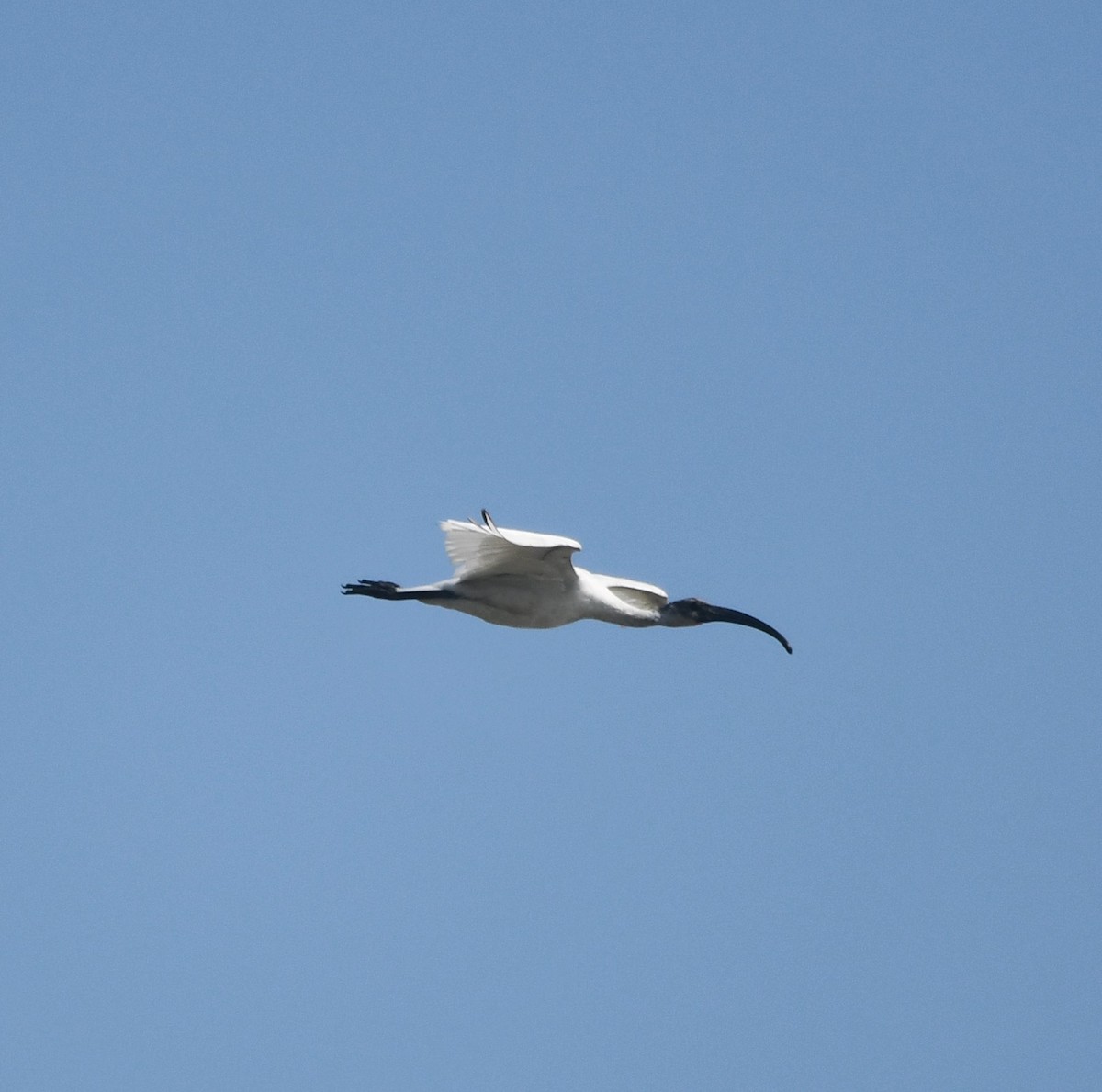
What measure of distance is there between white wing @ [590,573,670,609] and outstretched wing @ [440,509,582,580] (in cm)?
215

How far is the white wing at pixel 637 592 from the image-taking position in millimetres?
21000

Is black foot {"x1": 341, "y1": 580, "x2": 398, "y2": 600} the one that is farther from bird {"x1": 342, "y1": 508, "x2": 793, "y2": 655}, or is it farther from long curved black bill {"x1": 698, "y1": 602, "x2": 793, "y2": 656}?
long curved black bill {"x1": 698, "y1": 602, "x2": 793, "y2": 656}

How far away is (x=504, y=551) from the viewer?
59.4ft

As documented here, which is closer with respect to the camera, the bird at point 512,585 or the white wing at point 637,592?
the bird at point 512,585

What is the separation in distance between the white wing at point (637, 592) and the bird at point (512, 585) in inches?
35.1

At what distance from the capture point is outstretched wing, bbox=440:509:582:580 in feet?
58.2

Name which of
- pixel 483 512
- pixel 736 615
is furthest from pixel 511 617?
pixel 736 615

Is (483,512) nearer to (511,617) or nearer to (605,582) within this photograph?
(511,617)

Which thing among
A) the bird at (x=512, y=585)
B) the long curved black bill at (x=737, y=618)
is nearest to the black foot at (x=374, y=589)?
the bird at (x=512, y=585)

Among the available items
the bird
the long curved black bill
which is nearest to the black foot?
the bird

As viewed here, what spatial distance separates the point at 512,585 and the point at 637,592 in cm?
277

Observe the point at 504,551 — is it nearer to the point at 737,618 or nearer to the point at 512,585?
the point at 512,585

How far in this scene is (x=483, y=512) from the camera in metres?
18.6

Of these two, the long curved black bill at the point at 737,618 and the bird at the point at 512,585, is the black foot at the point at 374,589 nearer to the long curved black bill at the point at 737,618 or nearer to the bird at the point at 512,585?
the bird at the point at 512,585
